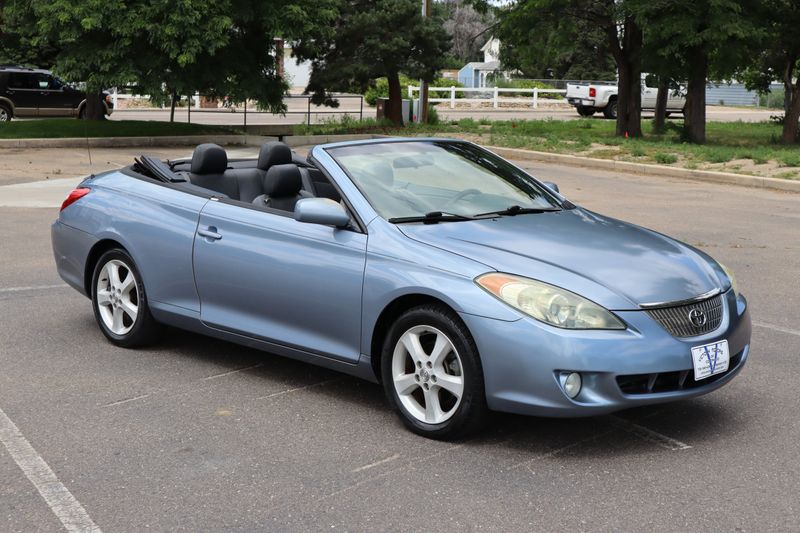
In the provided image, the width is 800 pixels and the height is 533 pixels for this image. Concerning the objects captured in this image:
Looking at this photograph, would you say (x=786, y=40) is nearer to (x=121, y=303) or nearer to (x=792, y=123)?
(x=792, y=123)

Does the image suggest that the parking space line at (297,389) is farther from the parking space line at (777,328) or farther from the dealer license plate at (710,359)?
the parking space line at (777,328)

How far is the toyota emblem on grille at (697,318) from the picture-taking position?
523 cm

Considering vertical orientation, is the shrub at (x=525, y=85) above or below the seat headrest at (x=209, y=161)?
above

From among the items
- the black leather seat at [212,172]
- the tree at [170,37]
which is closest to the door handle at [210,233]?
the black leather seat at [212,172]

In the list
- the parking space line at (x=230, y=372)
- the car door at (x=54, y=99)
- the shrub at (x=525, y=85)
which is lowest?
the parking space line at (x=230, y=372)

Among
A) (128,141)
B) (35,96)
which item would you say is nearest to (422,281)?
(128,141)

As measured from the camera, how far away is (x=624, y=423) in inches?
221

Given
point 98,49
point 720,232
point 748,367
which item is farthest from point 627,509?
point 98,49

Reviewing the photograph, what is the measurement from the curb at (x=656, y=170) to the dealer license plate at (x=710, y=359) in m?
14.1

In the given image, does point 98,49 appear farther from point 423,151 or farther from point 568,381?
point 568,381

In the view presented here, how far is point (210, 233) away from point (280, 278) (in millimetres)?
705

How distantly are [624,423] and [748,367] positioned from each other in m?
1.53

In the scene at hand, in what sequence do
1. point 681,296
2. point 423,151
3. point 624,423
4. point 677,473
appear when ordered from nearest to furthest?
point 677,473 < point 681,296 < point 624,423 < point 423,151

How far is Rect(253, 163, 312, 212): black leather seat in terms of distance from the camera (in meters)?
6.64
